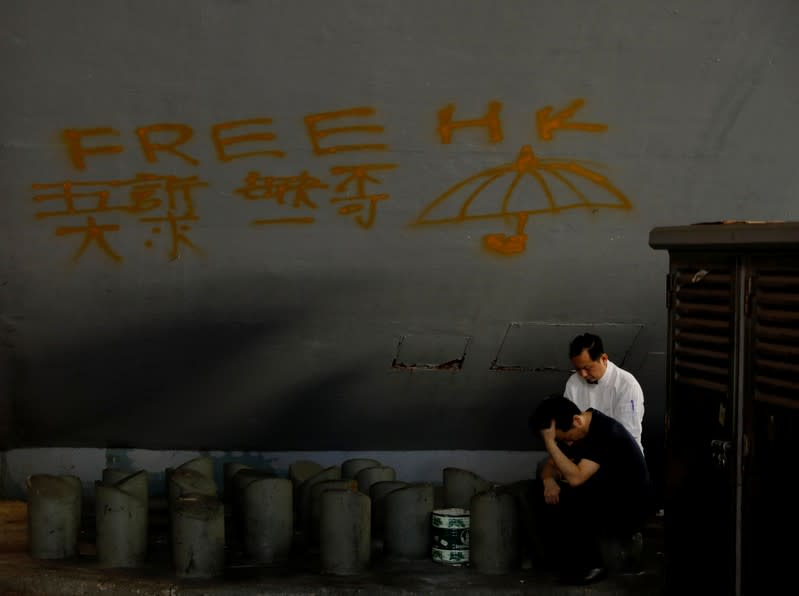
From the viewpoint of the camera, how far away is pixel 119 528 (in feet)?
26.1

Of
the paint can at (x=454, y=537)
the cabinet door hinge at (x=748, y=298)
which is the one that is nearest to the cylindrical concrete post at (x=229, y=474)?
the paint can at (x=454, y=537)

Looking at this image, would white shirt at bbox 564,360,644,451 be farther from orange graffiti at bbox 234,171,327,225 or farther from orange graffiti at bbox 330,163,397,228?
orange graffiti at bbox 234,171,327,225

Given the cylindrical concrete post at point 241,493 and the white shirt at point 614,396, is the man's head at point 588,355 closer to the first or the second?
the white shirt at point 614,396

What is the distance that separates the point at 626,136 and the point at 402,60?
146cm

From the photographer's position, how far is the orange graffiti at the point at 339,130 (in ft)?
27.1

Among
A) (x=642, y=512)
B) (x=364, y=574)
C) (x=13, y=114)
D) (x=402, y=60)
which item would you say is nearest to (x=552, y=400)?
(x=642, y=512)

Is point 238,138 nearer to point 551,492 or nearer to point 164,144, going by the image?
point 164,144

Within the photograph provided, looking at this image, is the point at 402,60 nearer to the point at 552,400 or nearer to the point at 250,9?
the point at 250,9

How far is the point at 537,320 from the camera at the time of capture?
9.21 metres

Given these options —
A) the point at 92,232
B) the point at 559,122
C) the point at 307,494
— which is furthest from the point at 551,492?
the point at 92,232

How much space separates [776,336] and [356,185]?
3.35 meters

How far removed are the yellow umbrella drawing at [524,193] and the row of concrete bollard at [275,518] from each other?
1.64m

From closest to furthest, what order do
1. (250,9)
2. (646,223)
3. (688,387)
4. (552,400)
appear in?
(688,387), (552,400), (250,9), (646,223)

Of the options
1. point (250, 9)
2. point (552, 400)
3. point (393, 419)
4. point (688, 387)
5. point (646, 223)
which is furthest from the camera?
point (393, 419)
